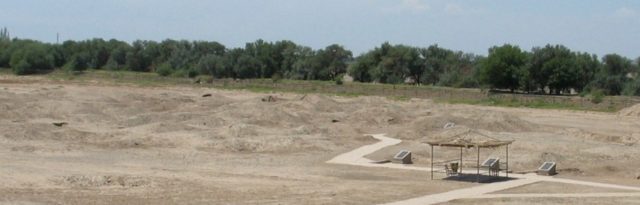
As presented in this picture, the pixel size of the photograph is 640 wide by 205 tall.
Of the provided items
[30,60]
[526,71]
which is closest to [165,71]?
[30,60]

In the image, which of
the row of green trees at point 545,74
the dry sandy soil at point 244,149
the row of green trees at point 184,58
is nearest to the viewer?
the dry sandy soil at point 244,149

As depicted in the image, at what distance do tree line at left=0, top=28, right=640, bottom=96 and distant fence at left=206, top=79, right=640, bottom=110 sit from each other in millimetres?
5475

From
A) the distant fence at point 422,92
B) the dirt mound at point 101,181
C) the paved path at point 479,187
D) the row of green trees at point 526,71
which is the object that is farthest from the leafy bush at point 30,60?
the dirt mound at point 101,181

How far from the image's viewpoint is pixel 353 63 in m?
142

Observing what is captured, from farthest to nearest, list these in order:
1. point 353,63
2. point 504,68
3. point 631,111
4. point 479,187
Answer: point 353,63 < point 504,68 < point 631,111 < point 479,187

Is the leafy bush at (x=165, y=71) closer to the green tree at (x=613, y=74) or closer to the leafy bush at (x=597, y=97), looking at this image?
the green tree at (x=613, y=74)

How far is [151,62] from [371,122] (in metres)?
105

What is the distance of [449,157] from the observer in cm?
4750

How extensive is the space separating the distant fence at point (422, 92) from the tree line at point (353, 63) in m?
5.47

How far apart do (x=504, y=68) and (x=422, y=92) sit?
986 cm

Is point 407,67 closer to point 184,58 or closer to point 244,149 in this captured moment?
point 184,58

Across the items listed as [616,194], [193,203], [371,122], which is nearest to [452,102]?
[371,122]

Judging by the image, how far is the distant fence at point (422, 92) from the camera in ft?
301

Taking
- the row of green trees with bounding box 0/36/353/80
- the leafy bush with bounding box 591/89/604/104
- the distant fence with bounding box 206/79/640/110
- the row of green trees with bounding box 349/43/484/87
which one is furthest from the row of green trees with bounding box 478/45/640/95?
the row of green trees with bounding box 0/36/353/80
